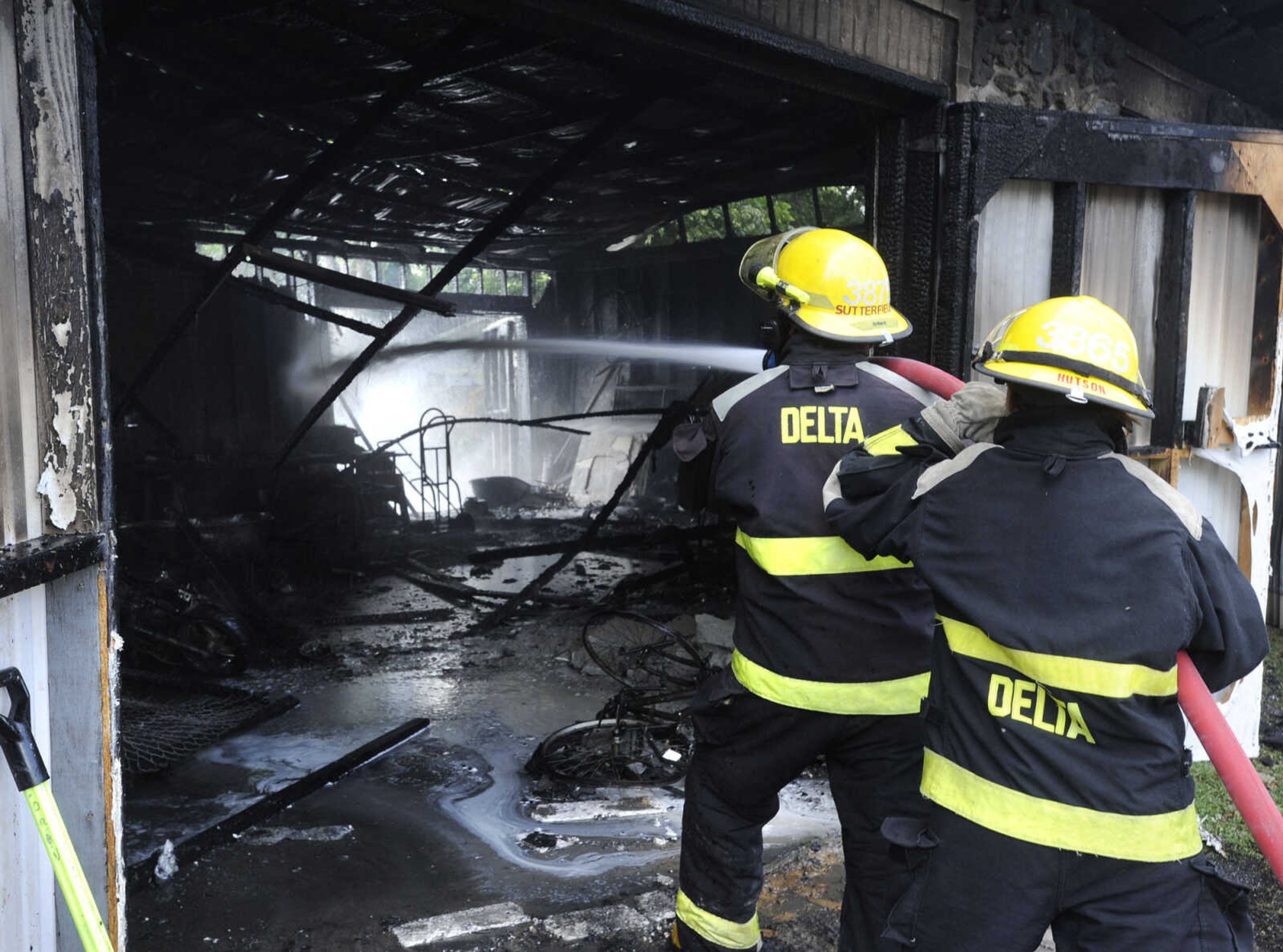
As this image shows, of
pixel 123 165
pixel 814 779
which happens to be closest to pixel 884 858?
pixel 814 779

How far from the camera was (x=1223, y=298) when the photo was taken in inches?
165

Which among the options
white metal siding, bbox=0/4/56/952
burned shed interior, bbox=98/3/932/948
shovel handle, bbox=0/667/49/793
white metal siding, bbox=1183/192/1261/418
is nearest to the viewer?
shovel handle, bbox=0/667/49/793

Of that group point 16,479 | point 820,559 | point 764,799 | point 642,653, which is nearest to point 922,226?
point 820,559

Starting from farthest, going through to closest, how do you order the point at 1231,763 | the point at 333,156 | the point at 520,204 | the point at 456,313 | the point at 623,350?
1. the point at 623,350
2. the point at 456,313
3. the point at 520,204
4. the point at 333,156
5. the point at 1231,763

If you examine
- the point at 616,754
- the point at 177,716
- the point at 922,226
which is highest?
Result: the point at 922,226

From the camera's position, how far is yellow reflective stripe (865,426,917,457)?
7.72 ft

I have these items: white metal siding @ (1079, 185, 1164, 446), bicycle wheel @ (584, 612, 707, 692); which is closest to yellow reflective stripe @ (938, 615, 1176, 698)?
white metal siding @ (1079, 185, 1164, 446)

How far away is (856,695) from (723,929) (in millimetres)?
834

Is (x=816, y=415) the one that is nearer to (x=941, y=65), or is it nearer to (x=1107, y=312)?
(x=1107, y=312)

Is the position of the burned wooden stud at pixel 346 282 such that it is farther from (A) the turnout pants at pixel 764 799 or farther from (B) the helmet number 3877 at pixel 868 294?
(A) the turnout pants at pixel 764 799

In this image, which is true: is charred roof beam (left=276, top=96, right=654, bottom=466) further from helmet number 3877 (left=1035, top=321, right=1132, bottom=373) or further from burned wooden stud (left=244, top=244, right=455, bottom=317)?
helmet number 3877 (left=1035, top=321, right=1132, bottom=373)

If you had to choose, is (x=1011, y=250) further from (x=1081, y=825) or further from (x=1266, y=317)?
(x=1081, y=825)

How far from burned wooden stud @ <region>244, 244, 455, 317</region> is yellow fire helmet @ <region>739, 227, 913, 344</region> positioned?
9.51ft

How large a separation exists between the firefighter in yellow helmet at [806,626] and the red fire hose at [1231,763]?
0.82 meters
